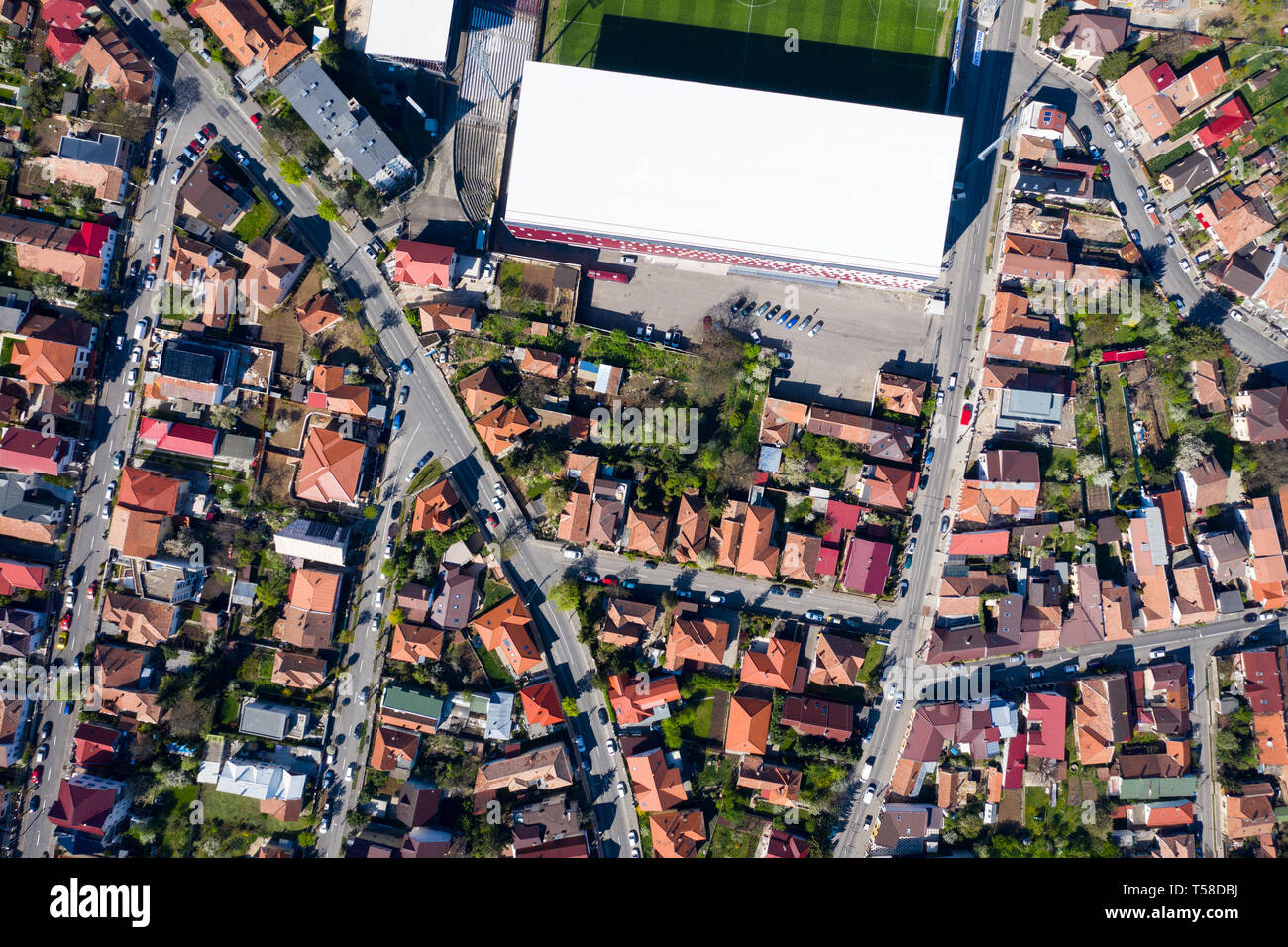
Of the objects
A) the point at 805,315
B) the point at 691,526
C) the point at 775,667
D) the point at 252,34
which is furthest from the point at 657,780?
the point at 252,34

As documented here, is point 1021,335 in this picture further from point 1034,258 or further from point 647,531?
point 647,531

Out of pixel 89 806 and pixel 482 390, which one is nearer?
pixel 89 806

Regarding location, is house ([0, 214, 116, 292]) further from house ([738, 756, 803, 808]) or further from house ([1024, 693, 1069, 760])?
house ([1024, 693, 1069, 760])

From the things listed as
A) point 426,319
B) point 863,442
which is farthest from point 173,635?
point 863,442

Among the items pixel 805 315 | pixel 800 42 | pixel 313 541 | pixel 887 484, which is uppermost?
pixel 800 42

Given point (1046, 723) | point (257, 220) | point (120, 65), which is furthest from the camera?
point (257, 220)

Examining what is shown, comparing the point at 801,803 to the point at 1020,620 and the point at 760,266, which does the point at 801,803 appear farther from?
the point at 760,266

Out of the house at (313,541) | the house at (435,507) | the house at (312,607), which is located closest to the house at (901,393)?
the house at (435,507)

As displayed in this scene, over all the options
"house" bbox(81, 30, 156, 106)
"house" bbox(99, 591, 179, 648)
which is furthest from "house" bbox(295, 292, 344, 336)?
"house" bbox(99, 591, 179, 648)
